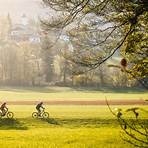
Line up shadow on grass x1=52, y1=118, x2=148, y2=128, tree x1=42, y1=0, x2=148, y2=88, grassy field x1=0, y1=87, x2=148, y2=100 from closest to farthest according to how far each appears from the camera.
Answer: tree x1=42, y1=0, x2=148, y2=88, shadow on grass x1=52, y1=118, x2=148, y2=128, grassy field x1=0, y1=87, x2=148, y2=100

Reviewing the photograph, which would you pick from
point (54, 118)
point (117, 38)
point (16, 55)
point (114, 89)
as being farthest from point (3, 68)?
point (117, 38)

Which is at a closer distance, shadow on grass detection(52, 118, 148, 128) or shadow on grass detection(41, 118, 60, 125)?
shadow on grass detection(52, 118, 148, 128)

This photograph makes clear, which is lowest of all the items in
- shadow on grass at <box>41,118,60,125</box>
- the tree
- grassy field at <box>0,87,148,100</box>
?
grassy field at <box>0,87,148,100</box>

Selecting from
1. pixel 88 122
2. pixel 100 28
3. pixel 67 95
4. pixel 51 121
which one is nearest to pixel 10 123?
pixel 51 121

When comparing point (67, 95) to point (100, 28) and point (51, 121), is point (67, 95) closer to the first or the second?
point (51, 121)

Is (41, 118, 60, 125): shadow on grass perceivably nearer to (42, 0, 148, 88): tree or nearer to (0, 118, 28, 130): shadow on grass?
(0, 118, 28, 130): shadow on grass

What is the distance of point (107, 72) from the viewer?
110m

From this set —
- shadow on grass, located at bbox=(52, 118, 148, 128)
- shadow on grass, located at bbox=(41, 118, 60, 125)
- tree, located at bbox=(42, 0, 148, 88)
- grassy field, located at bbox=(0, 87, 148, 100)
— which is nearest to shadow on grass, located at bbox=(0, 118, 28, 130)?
shadow on grass, located at bbox=(41, 118, 60, 125)

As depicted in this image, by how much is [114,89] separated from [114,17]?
72.3m

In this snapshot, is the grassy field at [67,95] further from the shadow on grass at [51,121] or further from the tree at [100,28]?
the tree at [100,28]

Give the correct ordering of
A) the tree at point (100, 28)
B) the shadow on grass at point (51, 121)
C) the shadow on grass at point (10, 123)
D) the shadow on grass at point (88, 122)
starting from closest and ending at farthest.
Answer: the tree at point (100, 28) < the shadow on grass at point (10, 123) < the shadow on grass at point (88, 122) < the shadow on grass at point (51, 121)

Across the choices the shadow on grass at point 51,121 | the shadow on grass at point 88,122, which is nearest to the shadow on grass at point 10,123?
the shadow on grass at point 51,121

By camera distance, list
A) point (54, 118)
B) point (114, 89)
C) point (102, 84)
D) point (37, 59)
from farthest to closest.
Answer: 1. point (37, 59)
2. point (102, 84)
3. point (114, 89)
4. point (54, 118)

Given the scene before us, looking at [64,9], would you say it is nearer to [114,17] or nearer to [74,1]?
[74,1]
